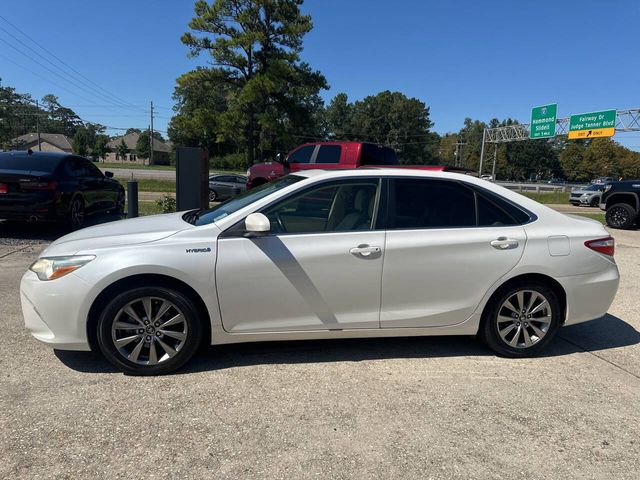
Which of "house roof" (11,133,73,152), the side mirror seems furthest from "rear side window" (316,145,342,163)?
"house roof" (11,133,73,152)

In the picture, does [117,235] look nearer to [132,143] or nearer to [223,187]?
[223,187]

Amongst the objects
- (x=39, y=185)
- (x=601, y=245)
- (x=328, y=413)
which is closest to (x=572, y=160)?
(x=601, y=245)

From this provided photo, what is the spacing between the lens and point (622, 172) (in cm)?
10862

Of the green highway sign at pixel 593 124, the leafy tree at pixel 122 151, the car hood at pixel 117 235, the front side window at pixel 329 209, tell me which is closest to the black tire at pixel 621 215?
the front side window at pixel 329 209

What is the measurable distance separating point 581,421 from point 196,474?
2501mm

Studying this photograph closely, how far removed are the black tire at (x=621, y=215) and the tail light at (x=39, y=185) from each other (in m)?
15.2

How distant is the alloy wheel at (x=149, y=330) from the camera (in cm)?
336

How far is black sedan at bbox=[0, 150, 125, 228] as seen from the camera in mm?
7836

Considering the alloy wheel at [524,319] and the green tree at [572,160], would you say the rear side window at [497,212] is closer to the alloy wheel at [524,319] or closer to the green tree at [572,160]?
the alloy wheel at [524,319]

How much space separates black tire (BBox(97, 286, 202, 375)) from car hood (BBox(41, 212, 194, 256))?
1.33 feet

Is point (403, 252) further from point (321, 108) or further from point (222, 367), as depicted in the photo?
point (321, 108)

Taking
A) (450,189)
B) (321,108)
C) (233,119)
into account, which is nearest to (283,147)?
(233,119)

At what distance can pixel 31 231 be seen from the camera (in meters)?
9.19

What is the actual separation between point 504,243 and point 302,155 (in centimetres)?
904
